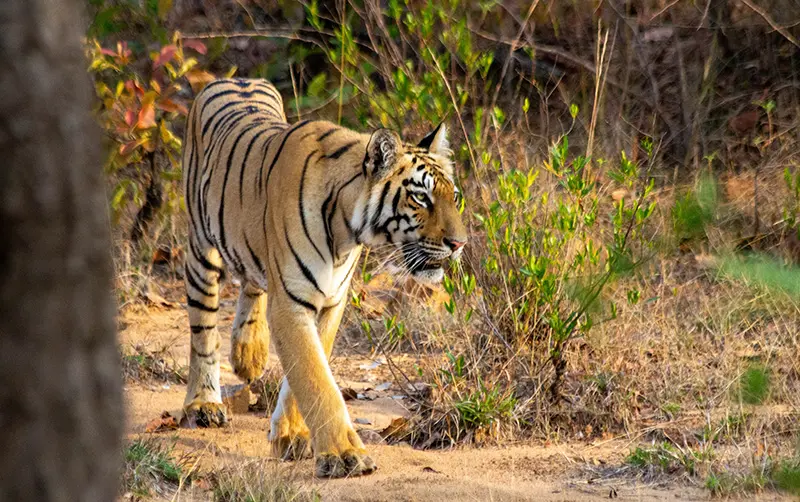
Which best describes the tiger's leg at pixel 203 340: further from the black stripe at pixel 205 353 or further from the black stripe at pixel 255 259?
the black stripe at pixel 255 259

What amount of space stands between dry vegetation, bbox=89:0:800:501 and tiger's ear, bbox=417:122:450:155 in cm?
32

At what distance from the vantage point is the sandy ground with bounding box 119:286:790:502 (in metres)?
4.09

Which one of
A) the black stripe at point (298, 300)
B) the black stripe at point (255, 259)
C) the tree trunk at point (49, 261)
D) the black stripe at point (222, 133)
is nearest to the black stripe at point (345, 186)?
the black stripe at point (298, 300)

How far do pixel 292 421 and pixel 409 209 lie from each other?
101 centimetres

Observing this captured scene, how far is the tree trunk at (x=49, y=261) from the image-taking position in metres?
1.47

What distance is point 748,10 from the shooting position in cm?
876

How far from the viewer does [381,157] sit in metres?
4.59

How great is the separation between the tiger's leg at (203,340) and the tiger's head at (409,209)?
129 centimetres

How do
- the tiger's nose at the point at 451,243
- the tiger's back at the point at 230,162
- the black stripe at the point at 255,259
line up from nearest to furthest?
the tiger's nose at the point at 451,243, the black stripe at the point at 255,259, the tiger's back at the point at 230,162

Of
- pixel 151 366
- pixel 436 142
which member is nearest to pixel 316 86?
pixel 151 366

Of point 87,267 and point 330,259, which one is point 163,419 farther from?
point 87,267

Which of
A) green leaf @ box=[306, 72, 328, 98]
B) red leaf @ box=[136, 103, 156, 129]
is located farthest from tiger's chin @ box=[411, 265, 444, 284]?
green leaf @ box=[306, 72, 328, 98]

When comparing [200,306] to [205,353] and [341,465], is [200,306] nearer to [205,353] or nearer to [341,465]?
[205,353]

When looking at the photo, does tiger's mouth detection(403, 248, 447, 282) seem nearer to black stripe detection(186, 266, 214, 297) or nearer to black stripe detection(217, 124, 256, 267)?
black stripe detection(217, 124, 256, 267)
